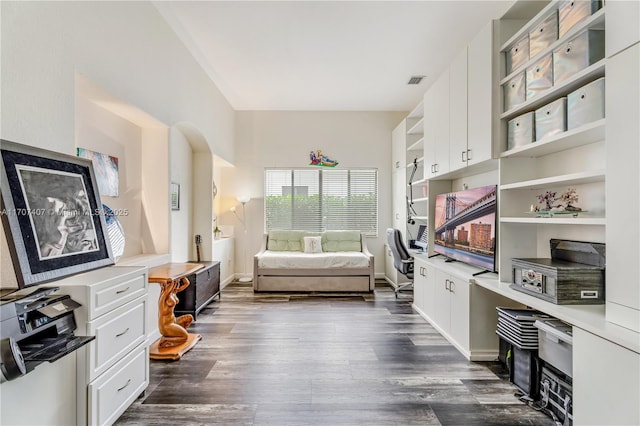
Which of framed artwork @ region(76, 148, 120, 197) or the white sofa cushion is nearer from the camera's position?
framed artwork @ region(76, 148, 120, 197)

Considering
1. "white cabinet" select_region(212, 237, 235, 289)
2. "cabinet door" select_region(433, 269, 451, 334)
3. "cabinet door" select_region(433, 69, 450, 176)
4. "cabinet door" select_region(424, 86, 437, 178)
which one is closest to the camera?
"cabinet door" select_region(433, 269, 451, 334)

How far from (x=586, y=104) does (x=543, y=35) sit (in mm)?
668

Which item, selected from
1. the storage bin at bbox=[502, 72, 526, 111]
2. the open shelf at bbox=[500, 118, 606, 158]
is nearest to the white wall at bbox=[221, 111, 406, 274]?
the storage bin at bbox=[502, 72, 526, 111]

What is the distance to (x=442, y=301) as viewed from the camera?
3100 millimetres

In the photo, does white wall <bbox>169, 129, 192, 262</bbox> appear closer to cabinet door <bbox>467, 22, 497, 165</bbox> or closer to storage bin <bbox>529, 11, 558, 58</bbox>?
cabinet door <bbox>467, 22, 497, 165</bbox>

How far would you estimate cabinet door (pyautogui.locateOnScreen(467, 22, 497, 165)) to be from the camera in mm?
2479

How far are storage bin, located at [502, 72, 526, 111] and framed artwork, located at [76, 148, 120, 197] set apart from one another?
3286mm

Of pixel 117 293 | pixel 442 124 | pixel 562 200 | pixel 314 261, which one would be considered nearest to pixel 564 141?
pixel 562 200

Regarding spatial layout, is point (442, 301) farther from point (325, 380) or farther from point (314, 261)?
point (314, 261)

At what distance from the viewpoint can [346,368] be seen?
2459 mm

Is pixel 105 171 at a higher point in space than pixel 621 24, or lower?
lower

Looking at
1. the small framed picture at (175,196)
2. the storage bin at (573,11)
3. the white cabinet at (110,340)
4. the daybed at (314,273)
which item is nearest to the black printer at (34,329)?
the white cabinet at (110,340)

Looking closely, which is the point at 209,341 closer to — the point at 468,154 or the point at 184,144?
the point at 184,144

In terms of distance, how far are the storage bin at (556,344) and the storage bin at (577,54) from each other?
1.49 m
